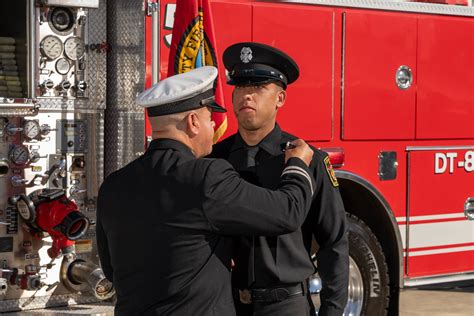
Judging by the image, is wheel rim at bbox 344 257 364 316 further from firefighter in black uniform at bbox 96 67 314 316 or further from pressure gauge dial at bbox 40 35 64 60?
firefighter in black uniform at bbox 96 67 314 316

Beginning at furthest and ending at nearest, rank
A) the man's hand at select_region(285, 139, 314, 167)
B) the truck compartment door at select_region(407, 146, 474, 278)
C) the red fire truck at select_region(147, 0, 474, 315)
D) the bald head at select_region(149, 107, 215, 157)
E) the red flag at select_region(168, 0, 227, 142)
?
the truck compartment door at select_region(407, 146, 474, 278) → the red fire truck at select_region(147, 0, 474, 315) → the red flag at select_region(168, 0, 227, 142) → the man's hand at select_region(285, 139, 314, 167) → the bald head at select_region(149, 107, 215, 157)

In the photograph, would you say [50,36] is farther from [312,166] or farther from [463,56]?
[463,56]

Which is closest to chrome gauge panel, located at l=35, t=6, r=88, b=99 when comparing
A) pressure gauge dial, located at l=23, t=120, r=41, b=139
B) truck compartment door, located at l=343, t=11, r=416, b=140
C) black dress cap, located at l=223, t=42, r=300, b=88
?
pressure gauge dial, located at l=23, t=120, r=41, b=139

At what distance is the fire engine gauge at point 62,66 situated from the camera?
5.30 meters

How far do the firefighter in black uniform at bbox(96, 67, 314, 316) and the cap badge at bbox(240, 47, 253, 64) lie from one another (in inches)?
33.3

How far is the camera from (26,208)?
5.11 m

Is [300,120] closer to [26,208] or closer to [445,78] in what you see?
[445,78]

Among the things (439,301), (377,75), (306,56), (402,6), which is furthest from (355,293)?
(439,301)

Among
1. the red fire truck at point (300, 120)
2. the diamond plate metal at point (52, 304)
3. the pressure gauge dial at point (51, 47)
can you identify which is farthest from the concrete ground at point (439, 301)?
the pressure gauge dial at point (51, 47)

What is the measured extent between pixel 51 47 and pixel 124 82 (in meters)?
0.46

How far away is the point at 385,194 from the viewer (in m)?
6.40

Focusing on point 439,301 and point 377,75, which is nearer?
Answer: point 377,75

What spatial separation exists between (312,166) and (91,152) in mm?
1994

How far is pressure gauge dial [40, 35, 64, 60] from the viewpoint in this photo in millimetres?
5246
